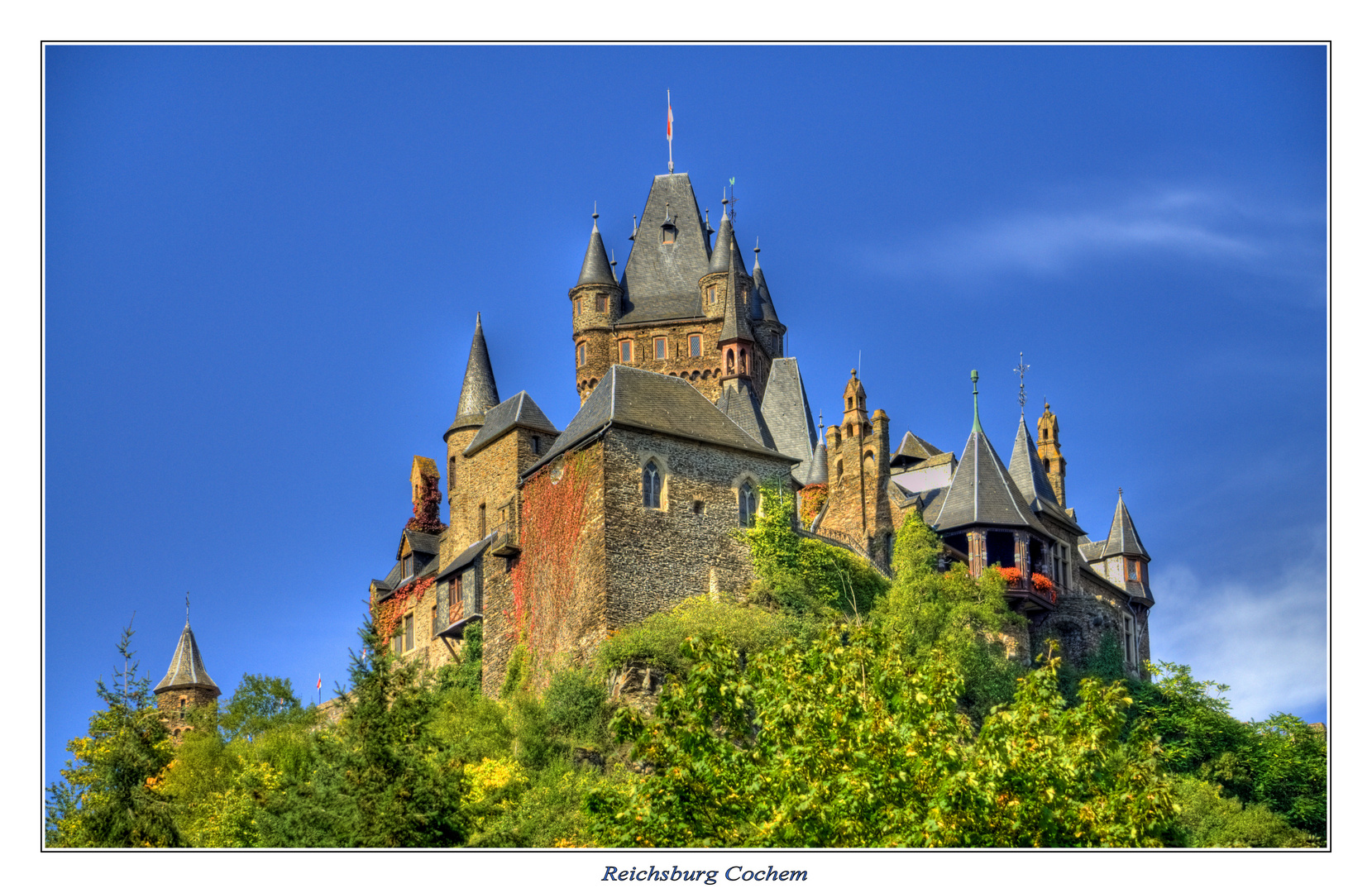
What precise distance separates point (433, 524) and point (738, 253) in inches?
567

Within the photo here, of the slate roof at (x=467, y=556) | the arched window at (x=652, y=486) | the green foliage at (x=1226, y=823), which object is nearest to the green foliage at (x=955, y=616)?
the green foliage at (x=1226, y=823)

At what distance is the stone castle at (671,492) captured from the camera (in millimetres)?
51469

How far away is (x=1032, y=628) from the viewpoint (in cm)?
5725

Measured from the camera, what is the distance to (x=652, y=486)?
5169 centimetres

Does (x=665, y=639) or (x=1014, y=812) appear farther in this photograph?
(x=665, y=639)

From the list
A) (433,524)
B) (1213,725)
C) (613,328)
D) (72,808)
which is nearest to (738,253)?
(613,328)

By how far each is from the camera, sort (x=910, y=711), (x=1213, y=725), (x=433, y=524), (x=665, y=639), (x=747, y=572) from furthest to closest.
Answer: (x=433, y=524)
(x=1213, y=725)
(x=747, y=572)
(x=665, y=639)
(x=910, y=711)

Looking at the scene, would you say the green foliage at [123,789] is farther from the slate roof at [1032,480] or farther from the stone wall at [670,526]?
the slate roof at [1032,480]

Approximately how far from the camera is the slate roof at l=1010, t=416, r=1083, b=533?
204 ft

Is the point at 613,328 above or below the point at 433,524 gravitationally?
above

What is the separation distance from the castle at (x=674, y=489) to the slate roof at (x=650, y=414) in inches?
3.1

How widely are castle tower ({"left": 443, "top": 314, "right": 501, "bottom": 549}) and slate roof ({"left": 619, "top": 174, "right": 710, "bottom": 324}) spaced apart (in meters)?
5.48

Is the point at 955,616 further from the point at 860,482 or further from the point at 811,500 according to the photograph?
the point at 811,500

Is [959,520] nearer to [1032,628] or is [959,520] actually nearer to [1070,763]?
[1032,628]
